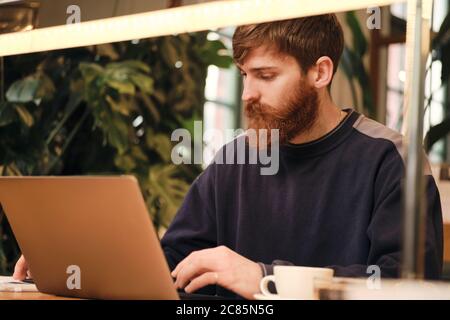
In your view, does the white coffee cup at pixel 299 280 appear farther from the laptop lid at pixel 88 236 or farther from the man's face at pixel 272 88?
the man's face at pixel 272 88

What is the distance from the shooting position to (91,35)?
211 centimetres

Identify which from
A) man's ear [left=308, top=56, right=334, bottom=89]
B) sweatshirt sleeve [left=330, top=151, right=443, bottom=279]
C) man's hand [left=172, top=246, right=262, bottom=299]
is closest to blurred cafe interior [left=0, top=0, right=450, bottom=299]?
man's ear [left=308, top=56, right=334, bottom=89]

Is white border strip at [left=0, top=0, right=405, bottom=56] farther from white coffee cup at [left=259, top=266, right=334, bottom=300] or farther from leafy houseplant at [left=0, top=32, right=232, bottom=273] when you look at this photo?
leafy houseplant at [left=0, top=32, right=232, bottom=273]

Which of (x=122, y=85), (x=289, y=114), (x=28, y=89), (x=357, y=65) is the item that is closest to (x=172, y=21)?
(x=289, y=114)

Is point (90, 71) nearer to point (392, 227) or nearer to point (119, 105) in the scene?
point (119, 105)

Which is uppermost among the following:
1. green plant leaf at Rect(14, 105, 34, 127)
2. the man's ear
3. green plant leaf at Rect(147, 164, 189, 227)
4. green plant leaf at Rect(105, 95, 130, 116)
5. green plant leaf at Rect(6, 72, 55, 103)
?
the man's ear

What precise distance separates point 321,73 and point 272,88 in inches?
5.7

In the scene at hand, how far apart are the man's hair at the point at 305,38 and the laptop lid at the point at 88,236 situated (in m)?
1.06

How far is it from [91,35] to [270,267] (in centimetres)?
79

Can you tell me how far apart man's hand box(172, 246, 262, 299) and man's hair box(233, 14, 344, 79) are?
914 millimetres

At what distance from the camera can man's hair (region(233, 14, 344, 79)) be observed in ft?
7.91

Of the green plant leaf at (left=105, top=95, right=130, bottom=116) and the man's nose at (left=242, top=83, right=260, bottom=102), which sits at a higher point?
the man's nose at (left=242, top=83, right=260, bottom=102)

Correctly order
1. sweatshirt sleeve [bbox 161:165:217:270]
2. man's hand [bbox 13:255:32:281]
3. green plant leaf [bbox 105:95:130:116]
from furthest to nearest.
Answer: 1. green plant leaf [bbox 105:95:130:116]
2. sweatshirt sleeve [bbox 161:165:217:270]
3. man's hand [bbox 13:255:32:281]
